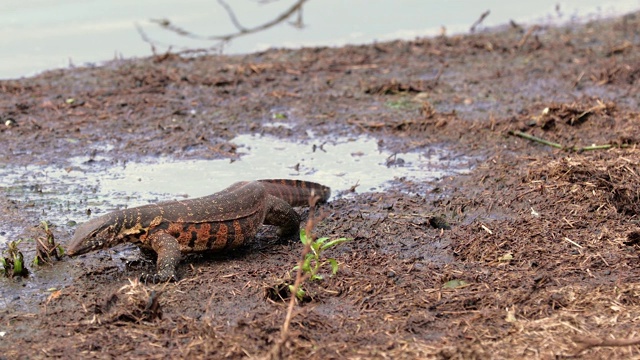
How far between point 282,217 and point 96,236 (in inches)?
68.8

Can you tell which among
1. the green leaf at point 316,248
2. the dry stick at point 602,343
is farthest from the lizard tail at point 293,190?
the dry stick at point 602,343

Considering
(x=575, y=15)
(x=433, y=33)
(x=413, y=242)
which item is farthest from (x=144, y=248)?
(x=575, y=15)

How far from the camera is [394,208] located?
28.9ft

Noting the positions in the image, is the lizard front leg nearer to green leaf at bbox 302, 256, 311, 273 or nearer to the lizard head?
the lizard head

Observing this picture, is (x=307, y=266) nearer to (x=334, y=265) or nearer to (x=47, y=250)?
(x=334, y=265)

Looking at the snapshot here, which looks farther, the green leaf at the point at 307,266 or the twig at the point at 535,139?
the twig at the point at 535,139

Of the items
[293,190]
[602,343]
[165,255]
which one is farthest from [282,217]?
[602,343]

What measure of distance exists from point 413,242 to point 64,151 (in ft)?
16.3

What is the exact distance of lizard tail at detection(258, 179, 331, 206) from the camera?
27.6 feet

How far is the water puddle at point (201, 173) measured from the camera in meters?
9.27

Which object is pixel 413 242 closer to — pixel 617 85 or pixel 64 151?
pixel 64 151

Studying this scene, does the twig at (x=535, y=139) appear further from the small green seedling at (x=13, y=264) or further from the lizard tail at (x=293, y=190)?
the small green seedling at (x=13, y=264)

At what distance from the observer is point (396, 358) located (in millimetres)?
5492

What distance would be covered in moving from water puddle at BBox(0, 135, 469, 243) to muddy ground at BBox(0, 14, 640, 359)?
274mm
